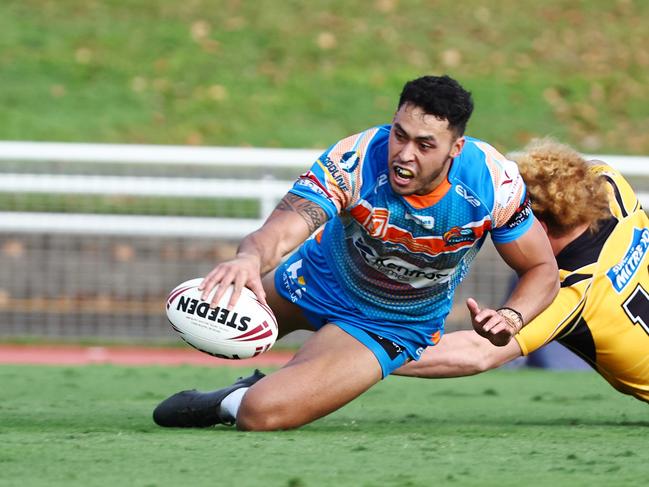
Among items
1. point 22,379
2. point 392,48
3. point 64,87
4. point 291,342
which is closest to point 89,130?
point 64,87

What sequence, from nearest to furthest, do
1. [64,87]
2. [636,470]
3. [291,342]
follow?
1. [636,470]
2. [291,342]
3. [64,87]

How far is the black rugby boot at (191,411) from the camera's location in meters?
5.49

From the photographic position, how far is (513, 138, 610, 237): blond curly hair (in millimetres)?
5895

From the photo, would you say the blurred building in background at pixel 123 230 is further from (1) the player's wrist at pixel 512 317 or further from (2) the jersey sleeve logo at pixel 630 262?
(1) the player's wrist at pixel 512 317

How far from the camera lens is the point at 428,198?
5234 millimetres

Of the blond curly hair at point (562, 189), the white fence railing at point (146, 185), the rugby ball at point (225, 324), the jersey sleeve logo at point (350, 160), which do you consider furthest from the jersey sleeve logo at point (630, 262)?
Answer: the white fence railing at point (146, 185)

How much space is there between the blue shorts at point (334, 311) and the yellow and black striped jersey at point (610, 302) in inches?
25.1

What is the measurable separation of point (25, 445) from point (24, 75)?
1188 centimetres

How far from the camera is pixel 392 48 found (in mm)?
16609

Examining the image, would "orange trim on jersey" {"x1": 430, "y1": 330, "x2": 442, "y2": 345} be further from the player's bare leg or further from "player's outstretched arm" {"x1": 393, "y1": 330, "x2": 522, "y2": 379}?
the player's bare leg

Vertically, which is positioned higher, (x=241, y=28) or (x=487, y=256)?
(x=241, y=28)

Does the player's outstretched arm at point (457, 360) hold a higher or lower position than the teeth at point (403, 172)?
lower

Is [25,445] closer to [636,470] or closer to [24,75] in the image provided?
[636,470]

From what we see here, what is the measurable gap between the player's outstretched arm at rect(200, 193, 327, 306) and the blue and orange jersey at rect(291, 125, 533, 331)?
66 millimetres
